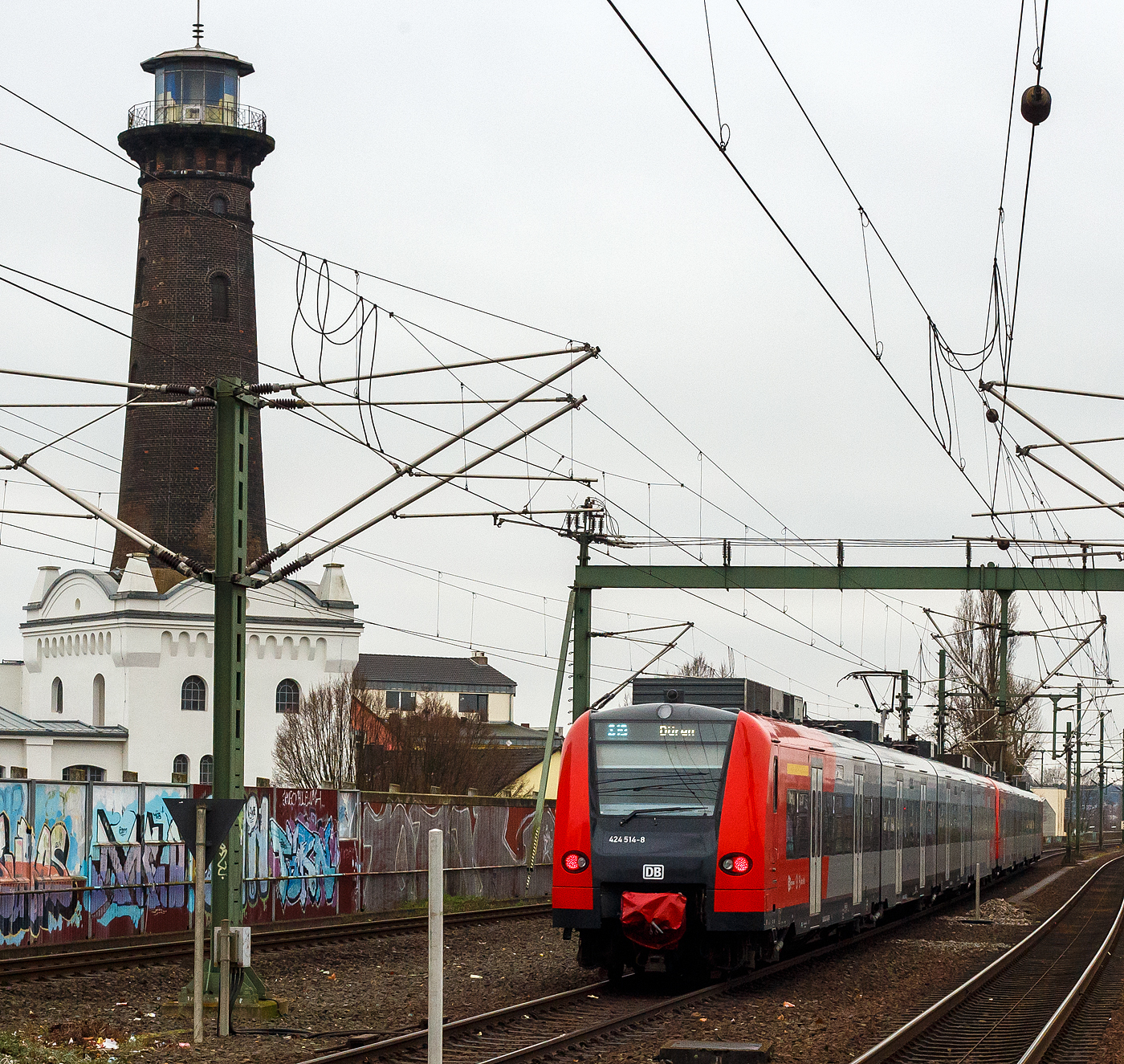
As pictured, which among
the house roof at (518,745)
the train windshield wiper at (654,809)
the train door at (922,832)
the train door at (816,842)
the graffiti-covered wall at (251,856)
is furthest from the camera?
the house roof at (518,745)

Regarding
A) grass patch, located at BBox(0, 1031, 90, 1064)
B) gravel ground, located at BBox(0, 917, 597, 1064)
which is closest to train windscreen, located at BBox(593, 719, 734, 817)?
gravel ground, located at BBox(0, 917, 597, 1064)

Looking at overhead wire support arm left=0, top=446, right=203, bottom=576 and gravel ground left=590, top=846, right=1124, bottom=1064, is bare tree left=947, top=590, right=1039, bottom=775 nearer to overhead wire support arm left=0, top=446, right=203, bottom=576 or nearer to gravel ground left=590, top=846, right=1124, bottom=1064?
Result: gravel ground left=590, top=846, right=1124, bottom=1064

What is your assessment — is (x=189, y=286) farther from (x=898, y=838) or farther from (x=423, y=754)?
(x=898, y=838)

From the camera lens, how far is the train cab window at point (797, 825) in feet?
63.4

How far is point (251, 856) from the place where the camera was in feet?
91.6

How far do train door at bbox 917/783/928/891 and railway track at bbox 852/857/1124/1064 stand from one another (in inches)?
125

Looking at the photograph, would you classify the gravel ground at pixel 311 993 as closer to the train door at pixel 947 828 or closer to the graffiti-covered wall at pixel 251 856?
the graffiti-covered wall at pixel 251 856

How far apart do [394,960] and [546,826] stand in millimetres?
18697

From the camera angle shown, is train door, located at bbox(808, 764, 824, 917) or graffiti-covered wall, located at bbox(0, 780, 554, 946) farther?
graffiti-covered wall, located at bbox(0, 780, 554, 946)

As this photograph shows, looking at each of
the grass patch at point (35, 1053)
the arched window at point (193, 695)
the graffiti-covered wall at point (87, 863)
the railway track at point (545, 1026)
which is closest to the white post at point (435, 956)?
the railway track at point (545, 1026)

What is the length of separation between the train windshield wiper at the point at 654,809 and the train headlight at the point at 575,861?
529mm

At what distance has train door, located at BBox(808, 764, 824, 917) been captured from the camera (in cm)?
2078

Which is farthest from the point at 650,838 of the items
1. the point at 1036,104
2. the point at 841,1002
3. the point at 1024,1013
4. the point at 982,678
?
the point at 982,678

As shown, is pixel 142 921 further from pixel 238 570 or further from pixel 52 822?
pixel 238 570
